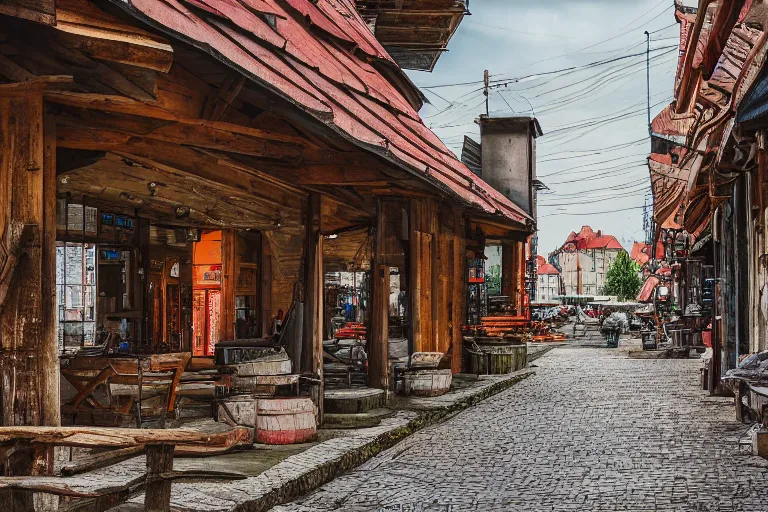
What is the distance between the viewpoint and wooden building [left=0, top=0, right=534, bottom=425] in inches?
247

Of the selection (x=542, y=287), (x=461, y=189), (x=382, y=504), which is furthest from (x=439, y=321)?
(x=542, y=287)

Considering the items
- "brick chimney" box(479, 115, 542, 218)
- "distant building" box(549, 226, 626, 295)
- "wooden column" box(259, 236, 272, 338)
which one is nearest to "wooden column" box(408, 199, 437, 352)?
"wooden column" box(259, 236, 272, 338)

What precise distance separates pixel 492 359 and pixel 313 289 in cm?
970

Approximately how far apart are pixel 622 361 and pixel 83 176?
20.5 meters

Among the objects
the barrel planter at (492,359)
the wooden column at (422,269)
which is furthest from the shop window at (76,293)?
the barrel planter at (492,359)

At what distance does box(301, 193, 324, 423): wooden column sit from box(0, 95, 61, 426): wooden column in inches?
232

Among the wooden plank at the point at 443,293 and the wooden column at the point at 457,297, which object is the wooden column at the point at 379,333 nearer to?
the wooden plank at the point at 443,293

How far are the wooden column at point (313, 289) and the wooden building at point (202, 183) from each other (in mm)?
27

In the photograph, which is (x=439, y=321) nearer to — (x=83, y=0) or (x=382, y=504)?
(x=382, y=504)

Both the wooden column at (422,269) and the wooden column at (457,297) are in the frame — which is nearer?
the wooden column at (422,269)

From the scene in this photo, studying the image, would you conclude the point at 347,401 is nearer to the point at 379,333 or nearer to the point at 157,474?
the point at 379,333

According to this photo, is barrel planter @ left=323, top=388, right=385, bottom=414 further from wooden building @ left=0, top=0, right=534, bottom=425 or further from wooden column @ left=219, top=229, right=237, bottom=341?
wooden column @ left=219, top=229, right=237, bottom=341

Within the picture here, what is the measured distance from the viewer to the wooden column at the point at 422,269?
52.8 ft

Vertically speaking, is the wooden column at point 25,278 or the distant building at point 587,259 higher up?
the distant building at point 587,259
